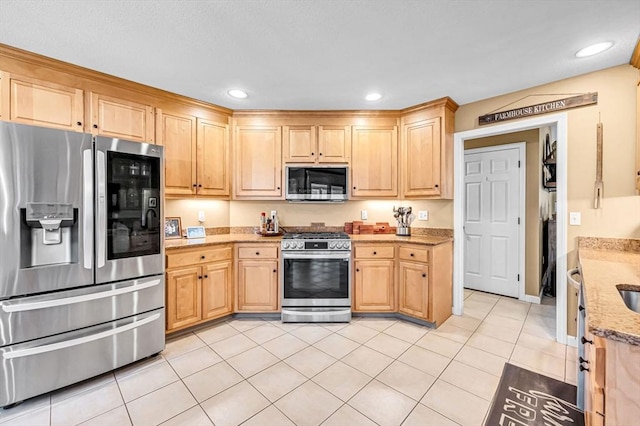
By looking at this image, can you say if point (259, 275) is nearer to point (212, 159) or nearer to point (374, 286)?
point (374, 286)

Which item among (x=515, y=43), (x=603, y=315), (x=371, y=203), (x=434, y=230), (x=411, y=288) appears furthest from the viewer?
(x=371, y=203)

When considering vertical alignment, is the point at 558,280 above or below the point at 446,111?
below

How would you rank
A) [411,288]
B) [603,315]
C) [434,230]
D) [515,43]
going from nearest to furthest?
[603,315]
[515,43]
[411,288]
[434,230]

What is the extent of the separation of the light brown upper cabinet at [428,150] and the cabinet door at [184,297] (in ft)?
8.24

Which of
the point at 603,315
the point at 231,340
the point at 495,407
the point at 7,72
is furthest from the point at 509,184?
the point at 7,72

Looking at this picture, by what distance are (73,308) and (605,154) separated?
4.31 metres

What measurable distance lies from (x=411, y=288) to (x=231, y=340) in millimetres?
1900

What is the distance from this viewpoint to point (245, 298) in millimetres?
3035

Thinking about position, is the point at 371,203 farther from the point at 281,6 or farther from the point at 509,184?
the point at 281,6

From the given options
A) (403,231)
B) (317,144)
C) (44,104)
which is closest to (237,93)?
(317,144)

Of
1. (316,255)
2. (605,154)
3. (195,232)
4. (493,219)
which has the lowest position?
(316,255)

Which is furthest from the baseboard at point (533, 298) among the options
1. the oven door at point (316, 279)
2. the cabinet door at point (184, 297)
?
the cabinet door at point (184, 297)

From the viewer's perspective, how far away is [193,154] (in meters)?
3.00

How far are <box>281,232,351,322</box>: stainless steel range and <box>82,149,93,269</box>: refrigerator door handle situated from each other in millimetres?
1612
